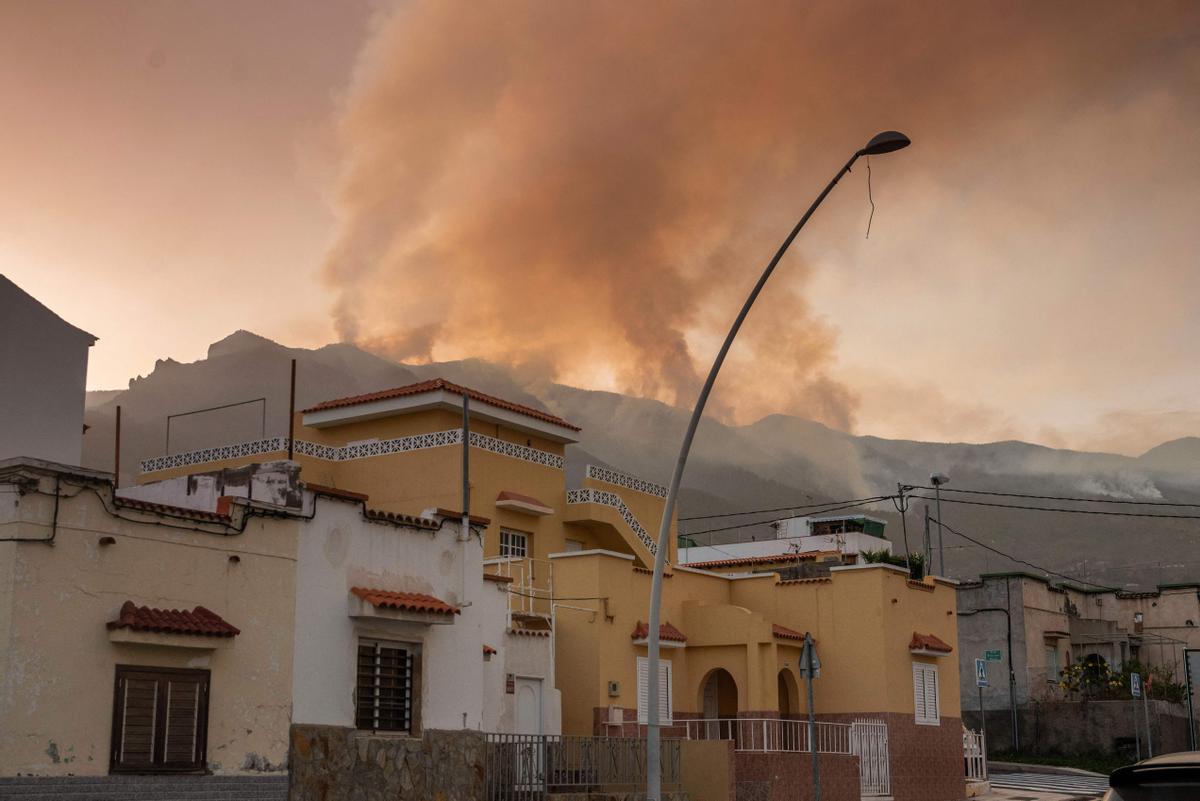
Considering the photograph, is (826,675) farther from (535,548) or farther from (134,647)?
(134,647)

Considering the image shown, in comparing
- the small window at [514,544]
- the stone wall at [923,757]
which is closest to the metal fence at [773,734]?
the stone wall at [923,757]

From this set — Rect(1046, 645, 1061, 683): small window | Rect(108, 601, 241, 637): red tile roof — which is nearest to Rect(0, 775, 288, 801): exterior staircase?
Rect(108, 601, 241, 637): red tile roof

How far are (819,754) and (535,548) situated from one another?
12637 mm

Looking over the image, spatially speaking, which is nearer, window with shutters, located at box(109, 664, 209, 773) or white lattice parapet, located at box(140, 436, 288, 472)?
window with shutters, located at box(109, 664, 209, 773)

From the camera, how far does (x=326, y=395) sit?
186750mm

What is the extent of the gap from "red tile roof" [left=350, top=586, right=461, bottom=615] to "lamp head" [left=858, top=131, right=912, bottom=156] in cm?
942

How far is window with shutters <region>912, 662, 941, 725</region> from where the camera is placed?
112ft

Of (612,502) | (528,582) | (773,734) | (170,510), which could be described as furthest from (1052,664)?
(170,510)

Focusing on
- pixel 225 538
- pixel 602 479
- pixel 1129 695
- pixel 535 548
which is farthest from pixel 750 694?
pixel 1129 695

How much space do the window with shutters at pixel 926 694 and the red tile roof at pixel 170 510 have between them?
71.7ft

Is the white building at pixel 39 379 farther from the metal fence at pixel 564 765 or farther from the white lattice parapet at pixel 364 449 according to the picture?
the metal fence at pixel 564 765

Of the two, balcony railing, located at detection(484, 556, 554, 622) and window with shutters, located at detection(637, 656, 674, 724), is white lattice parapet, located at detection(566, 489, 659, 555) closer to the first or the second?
window with shutters, located at detection(637, 656, 674, 724)

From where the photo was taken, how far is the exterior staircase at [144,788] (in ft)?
49.8

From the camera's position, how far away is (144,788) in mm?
16281
